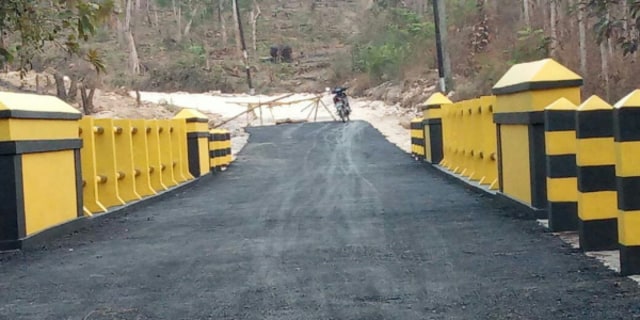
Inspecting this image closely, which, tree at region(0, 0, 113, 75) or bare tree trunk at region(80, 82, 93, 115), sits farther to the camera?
bare tree trunk at region(80, 82, 93, 115)

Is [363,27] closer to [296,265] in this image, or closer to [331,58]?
[331,58]

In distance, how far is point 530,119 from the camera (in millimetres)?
9719

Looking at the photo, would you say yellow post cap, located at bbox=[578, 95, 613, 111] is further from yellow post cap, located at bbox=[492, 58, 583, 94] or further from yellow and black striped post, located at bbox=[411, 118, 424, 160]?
yellow and black striped post, located at bbox=[411, 118, 424, 160]

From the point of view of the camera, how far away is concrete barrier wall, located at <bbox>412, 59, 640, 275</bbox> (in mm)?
6398

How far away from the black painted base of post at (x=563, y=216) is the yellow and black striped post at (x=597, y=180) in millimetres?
1135

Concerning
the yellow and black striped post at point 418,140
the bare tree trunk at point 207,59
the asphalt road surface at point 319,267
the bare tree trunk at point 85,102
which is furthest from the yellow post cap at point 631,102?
the bare tree trunk at point 207,59

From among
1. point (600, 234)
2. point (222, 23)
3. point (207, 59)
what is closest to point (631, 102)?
point (600, 234)

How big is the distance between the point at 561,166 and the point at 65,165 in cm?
538

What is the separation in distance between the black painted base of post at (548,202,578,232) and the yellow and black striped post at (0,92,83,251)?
487cm

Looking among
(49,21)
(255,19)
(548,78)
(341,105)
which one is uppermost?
(255,19)

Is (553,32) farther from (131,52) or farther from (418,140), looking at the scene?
(131,52)

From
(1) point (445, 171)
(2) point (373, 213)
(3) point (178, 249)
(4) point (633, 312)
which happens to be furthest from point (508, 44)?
(4) point (633, 312)

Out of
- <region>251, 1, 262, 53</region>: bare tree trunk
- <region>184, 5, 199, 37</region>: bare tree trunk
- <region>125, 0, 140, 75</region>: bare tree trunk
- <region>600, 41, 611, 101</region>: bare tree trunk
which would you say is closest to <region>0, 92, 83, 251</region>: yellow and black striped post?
<region>600, 41, 611, 101</region>: bare tree trunk

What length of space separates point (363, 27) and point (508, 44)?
1276 inches
